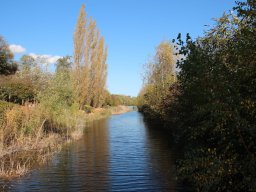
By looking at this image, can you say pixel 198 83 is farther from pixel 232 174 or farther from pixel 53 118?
pixel 53 118

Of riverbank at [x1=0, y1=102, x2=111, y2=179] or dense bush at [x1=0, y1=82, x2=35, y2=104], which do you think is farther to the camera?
dense bush at [x1=0, y1=82, x2=35, y2=104]

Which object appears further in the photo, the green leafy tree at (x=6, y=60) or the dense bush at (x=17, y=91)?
the green leafy tree at (x=6, y=60)

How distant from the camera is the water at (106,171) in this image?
1000 centimetres

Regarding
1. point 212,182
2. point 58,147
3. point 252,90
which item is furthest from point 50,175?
point 252,90

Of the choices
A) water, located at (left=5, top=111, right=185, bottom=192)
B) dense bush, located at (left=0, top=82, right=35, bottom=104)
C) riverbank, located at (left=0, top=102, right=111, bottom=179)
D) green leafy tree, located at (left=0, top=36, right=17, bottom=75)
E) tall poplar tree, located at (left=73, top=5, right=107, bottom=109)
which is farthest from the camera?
tall poplar tree, located at (left=73, top=5, right=107, bottom=109)

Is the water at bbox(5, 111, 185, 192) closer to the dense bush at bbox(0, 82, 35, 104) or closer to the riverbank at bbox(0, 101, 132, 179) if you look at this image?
the riverbank at bbox(0, 101, 132, 179)

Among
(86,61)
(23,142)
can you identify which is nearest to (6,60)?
(86,61)

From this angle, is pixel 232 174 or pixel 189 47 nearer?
pixel 232 174

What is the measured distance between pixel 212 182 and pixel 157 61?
29.0m

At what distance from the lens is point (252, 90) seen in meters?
6.19

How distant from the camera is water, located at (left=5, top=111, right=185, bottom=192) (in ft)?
32.8

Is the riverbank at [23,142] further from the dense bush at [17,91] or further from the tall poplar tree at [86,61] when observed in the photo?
the tall poplar tree at [86,61]

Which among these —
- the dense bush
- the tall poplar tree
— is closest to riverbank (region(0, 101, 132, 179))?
the dense bush

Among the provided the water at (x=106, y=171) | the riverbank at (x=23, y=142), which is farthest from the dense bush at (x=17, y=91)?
the water at (x=106, y=171)
